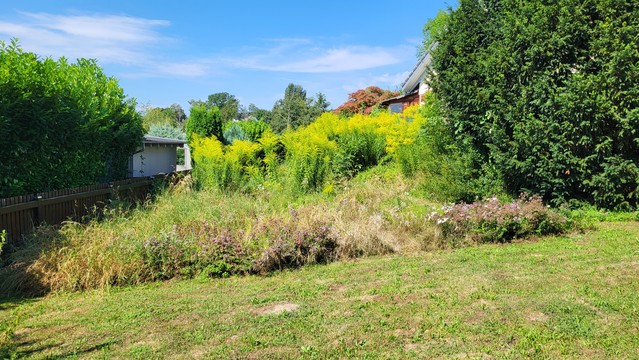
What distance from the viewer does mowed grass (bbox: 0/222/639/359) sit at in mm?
3484

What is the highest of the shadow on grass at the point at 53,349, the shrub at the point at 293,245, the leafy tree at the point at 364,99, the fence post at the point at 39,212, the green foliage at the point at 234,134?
the leafy tree at the point at 364,99

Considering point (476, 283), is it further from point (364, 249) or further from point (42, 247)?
point (42, 247)

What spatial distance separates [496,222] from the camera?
6.75 m

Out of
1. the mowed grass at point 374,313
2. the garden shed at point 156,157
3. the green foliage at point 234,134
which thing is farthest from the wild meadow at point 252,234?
the green foliage at point 234,134

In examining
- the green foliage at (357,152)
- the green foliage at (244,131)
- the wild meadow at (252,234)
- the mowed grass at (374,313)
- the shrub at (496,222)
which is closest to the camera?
the mowed grass at (374,313)

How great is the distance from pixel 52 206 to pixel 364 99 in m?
28.7

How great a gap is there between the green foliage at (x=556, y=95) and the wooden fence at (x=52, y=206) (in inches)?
301

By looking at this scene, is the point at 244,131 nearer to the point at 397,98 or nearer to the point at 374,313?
the point at 397,98

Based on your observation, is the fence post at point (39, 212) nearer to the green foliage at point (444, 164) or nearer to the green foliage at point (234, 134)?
the green foliage at point (444, 164)

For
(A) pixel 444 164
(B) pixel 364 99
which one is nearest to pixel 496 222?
(A) pixel 444 164

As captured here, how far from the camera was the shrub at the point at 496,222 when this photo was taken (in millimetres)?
6758

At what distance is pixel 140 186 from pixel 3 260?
17.1ft

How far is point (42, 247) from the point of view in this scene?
612 centimetres

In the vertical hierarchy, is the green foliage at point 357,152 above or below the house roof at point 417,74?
below
